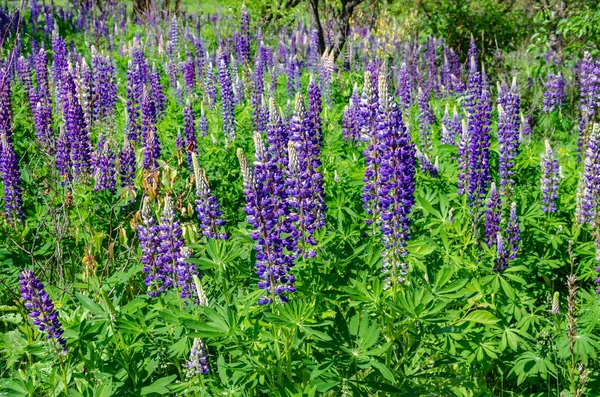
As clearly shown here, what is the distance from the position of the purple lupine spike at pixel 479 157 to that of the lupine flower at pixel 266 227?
5.43 feet

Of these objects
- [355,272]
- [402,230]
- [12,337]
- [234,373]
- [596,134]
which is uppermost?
[596,134]

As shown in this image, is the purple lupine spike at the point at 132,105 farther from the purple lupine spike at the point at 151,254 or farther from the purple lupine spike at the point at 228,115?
the purple lupine spike at the point at 151,254

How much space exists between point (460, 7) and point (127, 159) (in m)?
7.27

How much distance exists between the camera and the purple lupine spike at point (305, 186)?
9.90 feet

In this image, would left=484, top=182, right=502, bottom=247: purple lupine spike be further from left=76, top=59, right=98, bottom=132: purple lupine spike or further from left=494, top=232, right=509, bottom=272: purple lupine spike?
left=76, top=59, right=98, bottom=132: purple lupine spike

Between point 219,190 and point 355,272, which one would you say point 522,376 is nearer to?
point 355,272

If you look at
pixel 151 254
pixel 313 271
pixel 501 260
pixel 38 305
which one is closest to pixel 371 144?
pixel 313 271

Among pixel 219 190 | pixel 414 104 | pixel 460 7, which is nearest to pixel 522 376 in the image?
pixel 219 190

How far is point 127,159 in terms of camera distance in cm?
481

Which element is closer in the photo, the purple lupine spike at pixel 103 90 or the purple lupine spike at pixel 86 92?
the purple lupine spike at pixel 86 92

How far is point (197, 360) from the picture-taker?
2760 millimetres

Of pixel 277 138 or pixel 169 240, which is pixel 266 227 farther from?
pixel 277 138

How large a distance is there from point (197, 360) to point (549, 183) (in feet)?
8.80

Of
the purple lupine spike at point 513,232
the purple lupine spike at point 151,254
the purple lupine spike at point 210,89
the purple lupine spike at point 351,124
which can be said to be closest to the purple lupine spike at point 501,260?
the purple lupine spike at point 513,232
